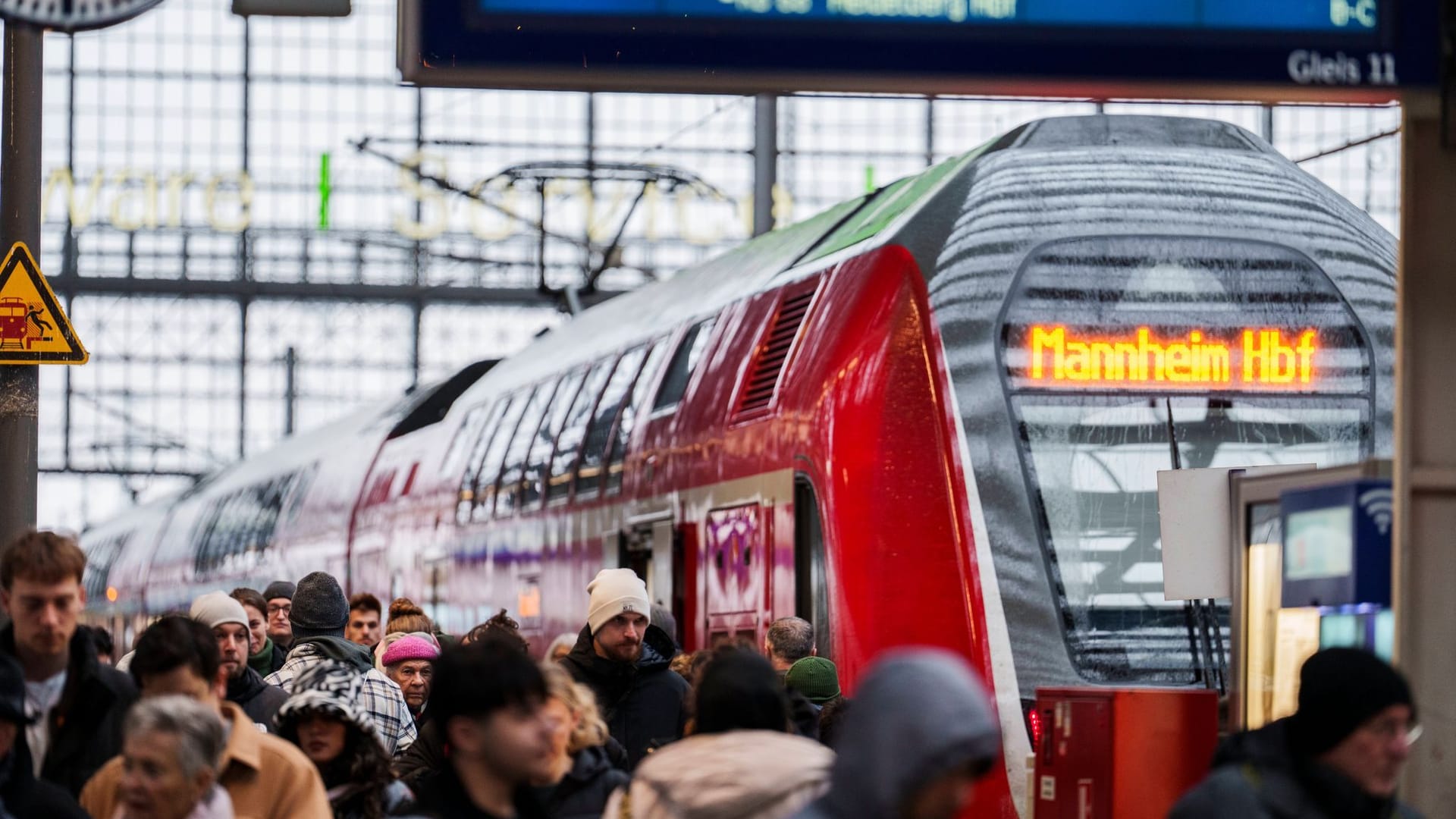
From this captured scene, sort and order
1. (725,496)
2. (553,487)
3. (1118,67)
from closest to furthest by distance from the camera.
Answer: (1118,67)
(725,496)
(553,487)

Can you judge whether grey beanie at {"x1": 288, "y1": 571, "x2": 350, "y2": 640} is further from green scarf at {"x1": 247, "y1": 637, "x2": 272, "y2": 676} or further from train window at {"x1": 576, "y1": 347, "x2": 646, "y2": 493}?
train window at {"x1": 576, "y1": 347, "x2": 646, "y2": 493}

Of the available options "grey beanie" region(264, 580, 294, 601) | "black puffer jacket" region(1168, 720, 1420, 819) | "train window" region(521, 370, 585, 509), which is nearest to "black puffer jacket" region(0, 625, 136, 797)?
"black puffer jacket" region(1168, 720, 1420, 819)

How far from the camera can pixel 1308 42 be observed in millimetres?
5227

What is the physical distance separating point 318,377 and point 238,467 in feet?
68.6

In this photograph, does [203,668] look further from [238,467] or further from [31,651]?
A: [238,467]

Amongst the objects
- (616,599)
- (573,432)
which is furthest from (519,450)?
(616,599)

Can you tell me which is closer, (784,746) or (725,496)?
(784,746)

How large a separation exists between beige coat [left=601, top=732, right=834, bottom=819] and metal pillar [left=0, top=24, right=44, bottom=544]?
221 inches

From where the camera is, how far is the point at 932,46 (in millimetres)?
5117

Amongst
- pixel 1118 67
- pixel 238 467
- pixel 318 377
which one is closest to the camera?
pixel 1118 67

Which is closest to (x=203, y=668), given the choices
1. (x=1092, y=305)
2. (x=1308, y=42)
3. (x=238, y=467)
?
(x=1308, y=42)

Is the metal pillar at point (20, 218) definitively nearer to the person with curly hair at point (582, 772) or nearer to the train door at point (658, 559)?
the train door at point (658, 559)

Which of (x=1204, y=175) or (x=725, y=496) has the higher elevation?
(x=1204, y=175)

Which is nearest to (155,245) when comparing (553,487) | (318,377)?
(318,377)
